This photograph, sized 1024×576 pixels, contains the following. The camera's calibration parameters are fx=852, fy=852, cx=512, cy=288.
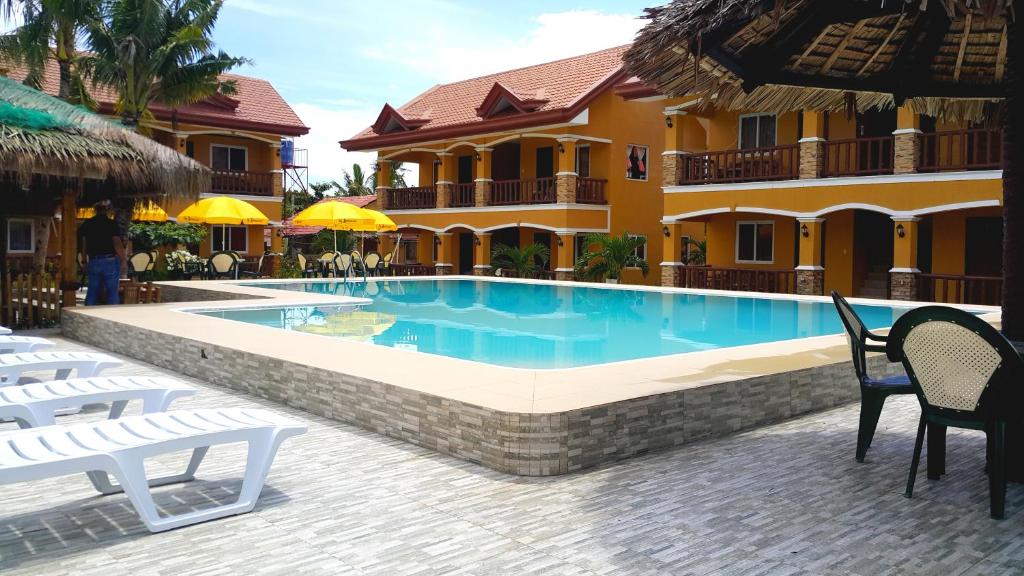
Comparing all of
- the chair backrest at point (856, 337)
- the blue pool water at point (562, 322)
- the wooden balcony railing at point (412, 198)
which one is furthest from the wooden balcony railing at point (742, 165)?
the chair backrest at point (856, 337)

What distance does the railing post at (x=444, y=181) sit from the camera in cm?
3089

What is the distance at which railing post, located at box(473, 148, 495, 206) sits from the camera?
96.1 ft

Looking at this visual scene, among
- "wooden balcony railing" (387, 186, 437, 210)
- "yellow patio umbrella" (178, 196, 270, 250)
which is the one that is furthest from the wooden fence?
"wooden balcony railing" (387, 186, 437, 210)

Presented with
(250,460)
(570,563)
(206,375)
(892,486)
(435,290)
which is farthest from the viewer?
(435,290)

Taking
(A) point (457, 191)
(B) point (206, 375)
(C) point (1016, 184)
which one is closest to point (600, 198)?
(A) point (457, 191)

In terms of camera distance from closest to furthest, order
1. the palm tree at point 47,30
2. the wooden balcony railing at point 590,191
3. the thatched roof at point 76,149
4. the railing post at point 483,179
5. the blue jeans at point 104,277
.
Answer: the thatched roof at point 76,149, the blue jeans at point 104,277, the palm tree at point 47,30, the wooden balcony railing at point 590,191, the railing post at point 483,179

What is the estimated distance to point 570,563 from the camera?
11.9ft

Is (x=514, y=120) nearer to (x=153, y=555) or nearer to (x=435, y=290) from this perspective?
(x=435, y=290)

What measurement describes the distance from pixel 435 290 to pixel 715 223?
882 cm

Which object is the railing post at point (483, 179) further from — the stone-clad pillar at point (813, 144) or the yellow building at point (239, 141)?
the stone-clad pillar at point (813, 144)

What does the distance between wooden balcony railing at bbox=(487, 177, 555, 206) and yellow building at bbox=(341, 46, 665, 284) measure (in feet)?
0.13

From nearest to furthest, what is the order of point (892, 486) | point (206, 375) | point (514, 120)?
point (892, 486) → point (206, 375) → point (514, 120)

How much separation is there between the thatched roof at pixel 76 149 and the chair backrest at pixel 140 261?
281 inches

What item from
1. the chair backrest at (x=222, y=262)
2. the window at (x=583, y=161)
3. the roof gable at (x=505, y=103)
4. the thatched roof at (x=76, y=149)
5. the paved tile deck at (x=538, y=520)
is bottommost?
the paved tile deck at (x=538, y=520)
